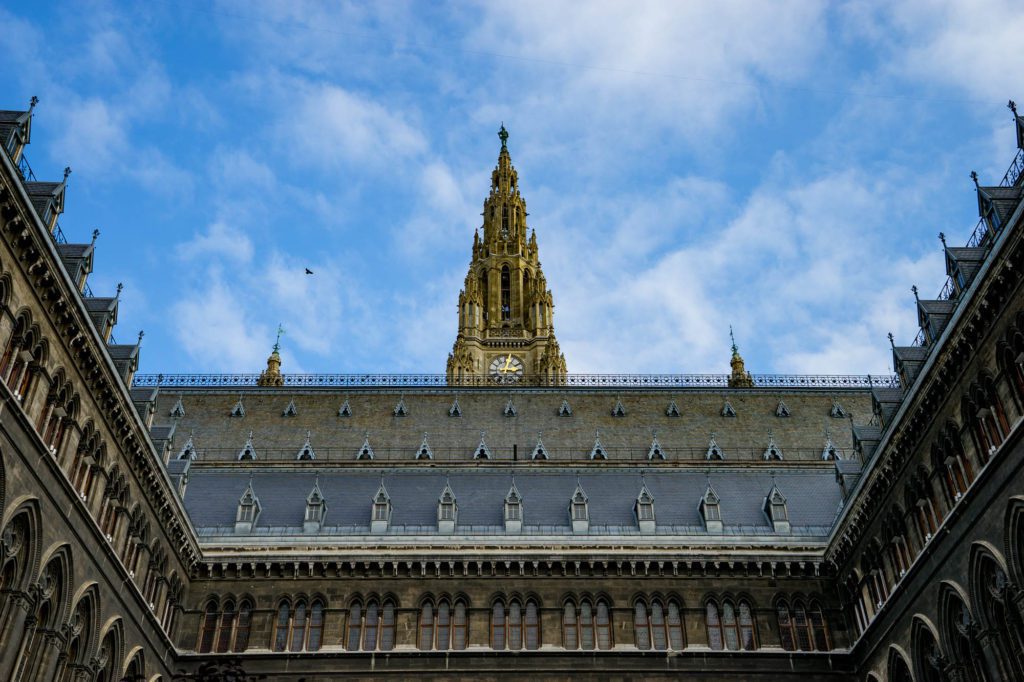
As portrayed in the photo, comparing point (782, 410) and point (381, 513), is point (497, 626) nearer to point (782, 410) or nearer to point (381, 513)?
point (381, 513)

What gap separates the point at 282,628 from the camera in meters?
42.0

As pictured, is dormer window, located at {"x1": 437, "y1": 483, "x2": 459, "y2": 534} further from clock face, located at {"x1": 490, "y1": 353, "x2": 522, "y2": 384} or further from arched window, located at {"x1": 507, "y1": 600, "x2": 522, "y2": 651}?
clock face, located at {"x1": 490, "y1": 353, "x2": 522, "y2": 384}

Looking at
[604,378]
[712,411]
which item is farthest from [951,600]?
[604,378]

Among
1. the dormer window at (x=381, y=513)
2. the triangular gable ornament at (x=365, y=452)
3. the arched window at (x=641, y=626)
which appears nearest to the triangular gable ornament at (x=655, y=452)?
the triangular gable ornament at (x=365, y=452)

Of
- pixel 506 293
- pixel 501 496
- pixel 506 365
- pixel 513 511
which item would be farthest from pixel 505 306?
pixel 513 511

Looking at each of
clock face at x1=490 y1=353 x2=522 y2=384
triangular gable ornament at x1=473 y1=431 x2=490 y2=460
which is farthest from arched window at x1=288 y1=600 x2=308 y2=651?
Result: clock face at x1=490 y1=353 x2=522 y2=384

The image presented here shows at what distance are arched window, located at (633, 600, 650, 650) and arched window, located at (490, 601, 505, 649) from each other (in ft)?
16.6

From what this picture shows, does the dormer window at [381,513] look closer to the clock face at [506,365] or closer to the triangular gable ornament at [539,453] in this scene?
the triangular gable ornament at [539,453]

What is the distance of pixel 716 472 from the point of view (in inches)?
2142

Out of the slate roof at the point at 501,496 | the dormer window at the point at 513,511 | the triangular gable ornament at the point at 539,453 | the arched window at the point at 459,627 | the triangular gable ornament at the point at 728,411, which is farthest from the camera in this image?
the triangular gable ornament at the point at 728,411

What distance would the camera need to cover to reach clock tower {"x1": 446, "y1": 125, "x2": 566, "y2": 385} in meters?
91.5

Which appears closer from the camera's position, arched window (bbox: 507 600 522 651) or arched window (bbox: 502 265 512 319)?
arched window (bbox: 507 600 522 651)

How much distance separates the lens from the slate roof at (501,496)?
46.2 m

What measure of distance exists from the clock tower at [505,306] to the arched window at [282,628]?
42.1 metres
